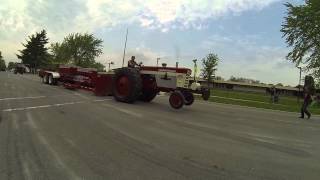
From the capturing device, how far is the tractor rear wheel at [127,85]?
20.4 m

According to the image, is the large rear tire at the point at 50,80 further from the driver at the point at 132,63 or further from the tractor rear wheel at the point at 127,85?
the driver at the point at 132,63

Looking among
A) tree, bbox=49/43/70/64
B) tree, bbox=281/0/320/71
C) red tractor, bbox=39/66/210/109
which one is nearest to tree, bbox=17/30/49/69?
tree, bbox=49/43/70/64

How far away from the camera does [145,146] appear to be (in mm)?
10648

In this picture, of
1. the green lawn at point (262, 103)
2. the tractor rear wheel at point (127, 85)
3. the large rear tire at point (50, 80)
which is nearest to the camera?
the tractor rear wheel at point (127, 85)

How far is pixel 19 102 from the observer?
18234mm

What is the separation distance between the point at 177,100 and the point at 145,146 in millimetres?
8722

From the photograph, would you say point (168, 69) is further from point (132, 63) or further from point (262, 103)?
point (262, 103)

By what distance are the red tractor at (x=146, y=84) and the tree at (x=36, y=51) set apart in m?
112

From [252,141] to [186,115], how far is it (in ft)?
17.4

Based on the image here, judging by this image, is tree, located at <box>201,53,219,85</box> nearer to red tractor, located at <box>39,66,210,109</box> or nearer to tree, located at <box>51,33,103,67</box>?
tree, located at <box>51,33,103,67</box>

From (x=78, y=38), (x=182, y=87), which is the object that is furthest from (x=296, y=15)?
(x=78, y=38)

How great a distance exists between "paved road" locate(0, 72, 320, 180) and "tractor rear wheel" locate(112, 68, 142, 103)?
289cm

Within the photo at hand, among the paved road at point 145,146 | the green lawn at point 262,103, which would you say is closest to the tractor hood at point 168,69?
the paved road at point 145,146

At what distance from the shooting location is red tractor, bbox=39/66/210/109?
19.4 meters
